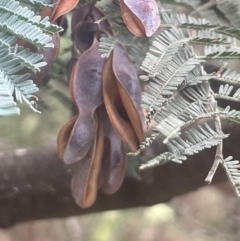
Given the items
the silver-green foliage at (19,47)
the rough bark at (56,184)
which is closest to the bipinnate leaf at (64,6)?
the silver-green foliage at (19,47)

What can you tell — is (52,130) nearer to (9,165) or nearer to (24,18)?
(9,165)

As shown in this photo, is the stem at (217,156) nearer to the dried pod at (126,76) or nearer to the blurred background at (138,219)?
the dried pod at (126,76)

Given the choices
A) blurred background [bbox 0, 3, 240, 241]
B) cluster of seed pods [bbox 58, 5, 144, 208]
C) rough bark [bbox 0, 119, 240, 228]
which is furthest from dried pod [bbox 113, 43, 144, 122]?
blurred background [bbox 0, 3, 240, 241]

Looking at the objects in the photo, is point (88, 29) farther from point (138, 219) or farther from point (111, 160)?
point (138, 219)

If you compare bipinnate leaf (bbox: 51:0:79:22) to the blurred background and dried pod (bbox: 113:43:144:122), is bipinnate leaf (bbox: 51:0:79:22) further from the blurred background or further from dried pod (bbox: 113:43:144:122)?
the blurred background

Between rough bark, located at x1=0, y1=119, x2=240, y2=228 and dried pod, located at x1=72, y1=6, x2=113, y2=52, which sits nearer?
dried pod, located at x1=72, y1=6, x2=113, y2=52

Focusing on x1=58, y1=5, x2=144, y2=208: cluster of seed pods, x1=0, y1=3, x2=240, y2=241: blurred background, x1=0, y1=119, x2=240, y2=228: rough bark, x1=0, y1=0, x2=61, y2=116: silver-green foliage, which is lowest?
x1=0, y1=3, x2=240, y2=241: blurred background
